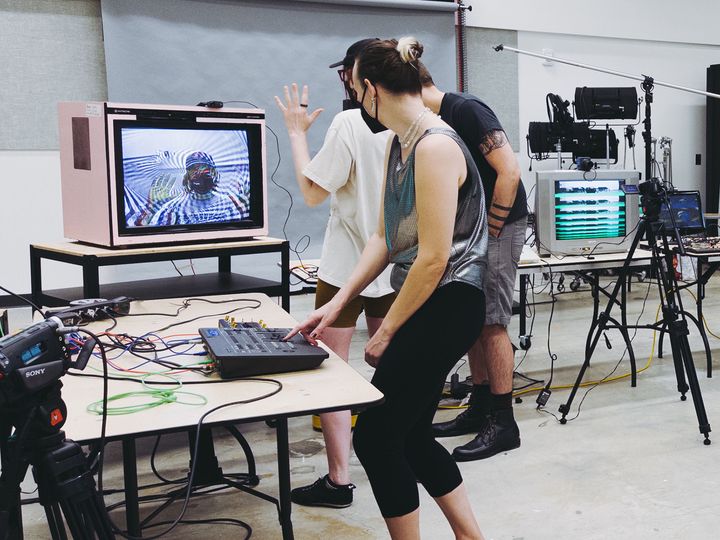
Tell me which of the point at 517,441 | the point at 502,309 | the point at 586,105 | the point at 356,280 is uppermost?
the point at 586,105

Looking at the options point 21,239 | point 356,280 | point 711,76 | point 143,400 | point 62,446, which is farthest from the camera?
point 711,76

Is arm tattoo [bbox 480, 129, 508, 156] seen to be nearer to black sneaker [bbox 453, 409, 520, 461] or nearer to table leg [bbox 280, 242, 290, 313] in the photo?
table leg [bbox 280, 242, 290, 313]

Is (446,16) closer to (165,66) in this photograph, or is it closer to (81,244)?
(165,66)

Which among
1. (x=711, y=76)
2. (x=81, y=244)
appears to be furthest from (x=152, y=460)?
(x=711, y=76)

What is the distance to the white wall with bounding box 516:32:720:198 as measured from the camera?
24.6ft

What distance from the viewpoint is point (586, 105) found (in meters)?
5.89

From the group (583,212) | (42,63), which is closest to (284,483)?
(583,212)

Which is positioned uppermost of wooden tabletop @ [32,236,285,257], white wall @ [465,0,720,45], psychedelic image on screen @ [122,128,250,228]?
white wall @ [465,0,720,45]

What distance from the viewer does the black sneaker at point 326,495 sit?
2396 mm

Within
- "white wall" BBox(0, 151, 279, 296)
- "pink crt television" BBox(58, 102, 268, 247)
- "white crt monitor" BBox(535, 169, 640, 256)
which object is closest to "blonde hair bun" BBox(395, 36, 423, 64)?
"pink crt television" BBox(58, 102, 268, 247)

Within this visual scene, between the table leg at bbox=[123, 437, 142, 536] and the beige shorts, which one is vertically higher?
the beige shorts

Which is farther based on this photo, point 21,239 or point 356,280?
point 21,239

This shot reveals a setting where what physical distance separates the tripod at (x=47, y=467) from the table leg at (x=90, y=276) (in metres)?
1.41

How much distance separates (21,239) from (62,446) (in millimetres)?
5036
